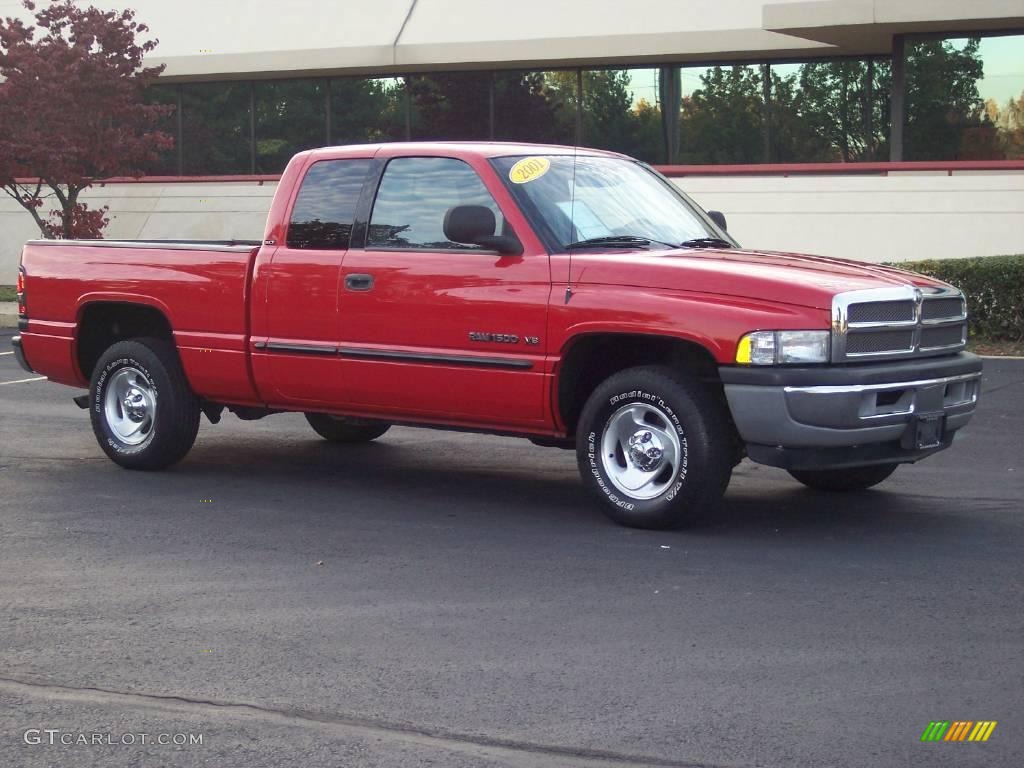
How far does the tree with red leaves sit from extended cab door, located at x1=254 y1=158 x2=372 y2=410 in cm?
1726

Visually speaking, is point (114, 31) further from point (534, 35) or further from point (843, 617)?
point (843, 617)

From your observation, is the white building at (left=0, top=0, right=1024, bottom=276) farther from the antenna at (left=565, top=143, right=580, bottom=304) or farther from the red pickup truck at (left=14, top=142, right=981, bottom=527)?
the antenna at (left=565, top=143, right=580, bottom=304)

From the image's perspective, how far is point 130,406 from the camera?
9711 mm

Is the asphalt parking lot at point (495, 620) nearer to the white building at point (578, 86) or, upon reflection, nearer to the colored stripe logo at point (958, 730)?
the colored stripe logo at point (958, 730)

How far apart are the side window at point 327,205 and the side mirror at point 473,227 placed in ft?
3.39

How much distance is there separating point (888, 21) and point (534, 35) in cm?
655

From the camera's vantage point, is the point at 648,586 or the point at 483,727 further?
the point at 648,586

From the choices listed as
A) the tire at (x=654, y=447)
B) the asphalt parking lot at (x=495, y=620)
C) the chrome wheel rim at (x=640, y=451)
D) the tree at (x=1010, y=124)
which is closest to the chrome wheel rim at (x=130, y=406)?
the asphalt parking lot at (x=495, y=620)

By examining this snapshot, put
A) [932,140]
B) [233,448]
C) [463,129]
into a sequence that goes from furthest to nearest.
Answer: [463,129]
[932,140]
[233,448]

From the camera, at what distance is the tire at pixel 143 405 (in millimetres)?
9453

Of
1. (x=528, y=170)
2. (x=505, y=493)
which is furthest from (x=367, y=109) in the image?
(x=528, y=170)

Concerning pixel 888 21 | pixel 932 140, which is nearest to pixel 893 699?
pixel 888 21

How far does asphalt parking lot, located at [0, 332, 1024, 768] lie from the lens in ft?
15.3

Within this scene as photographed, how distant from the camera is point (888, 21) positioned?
21484 millimetres
